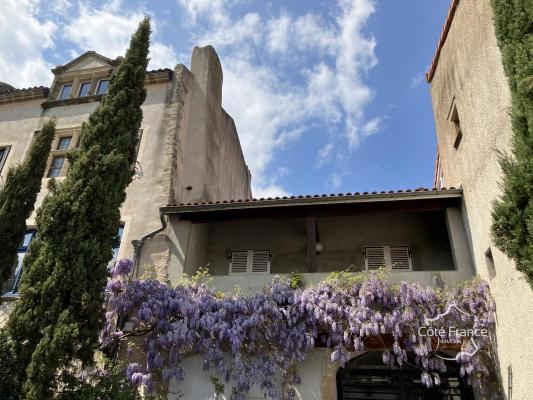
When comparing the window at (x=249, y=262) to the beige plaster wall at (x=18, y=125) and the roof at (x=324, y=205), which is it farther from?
the beige plaster wall at (x=18, y=125)

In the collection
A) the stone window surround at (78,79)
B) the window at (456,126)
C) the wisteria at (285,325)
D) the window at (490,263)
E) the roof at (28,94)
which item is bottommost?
the wisteria at (285,325)

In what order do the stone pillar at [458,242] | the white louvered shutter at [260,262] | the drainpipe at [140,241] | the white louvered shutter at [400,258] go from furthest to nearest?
the white louvered shutter at [260,262]
the white louvered shutter at [400,258]
the drainpipe at [140,241]
the stone pillar at [458,242]

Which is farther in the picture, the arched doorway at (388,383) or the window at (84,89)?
the window at (84,89)

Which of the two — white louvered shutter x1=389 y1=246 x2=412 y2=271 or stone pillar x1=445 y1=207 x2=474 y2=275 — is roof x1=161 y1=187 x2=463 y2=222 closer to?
stone pillar x1=445 y1=207 x2=474 y2=275

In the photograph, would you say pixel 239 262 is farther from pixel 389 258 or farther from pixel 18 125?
pixel 18 125

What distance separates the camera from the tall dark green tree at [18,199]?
31.3 feet

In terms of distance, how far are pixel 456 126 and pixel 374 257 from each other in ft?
11.6

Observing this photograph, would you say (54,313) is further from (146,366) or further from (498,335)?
(498,335)

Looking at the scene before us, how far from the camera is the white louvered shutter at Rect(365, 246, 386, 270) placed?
34.9 ft

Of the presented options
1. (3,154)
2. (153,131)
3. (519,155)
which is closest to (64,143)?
(3,154)

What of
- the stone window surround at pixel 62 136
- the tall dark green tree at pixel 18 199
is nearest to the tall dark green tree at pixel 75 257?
the tall dark green tree at pixel 18 199

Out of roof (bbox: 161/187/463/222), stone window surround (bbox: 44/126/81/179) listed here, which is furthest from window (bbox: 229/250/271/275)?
stone window surround (bbox: 44/126/81/179)

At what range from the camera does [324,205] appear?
9.72m

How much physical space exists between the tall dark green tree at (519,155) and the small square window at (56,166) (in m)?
11.3
